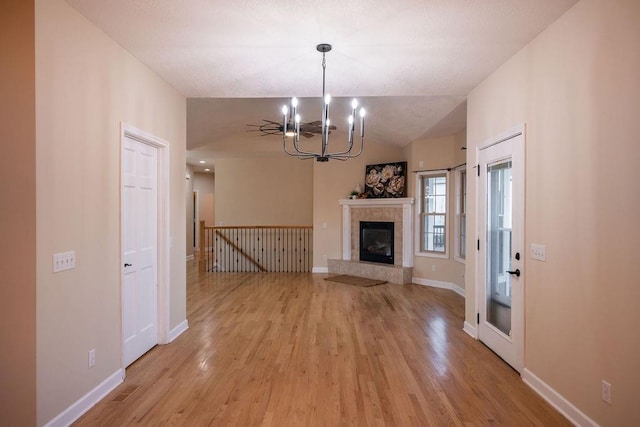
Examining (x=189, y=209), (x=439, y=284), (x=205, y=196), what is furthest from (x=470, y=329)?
(x=205, y=196)

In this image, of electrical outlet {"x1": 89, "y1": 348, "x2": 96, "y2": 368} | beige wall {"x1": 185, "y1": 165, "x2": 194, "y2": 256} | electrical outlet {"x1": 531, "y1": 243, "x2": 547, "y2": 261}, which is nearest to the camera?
electrical outlet {"x1": 89, "y1": 348, "x2": 96, "y2": 368}

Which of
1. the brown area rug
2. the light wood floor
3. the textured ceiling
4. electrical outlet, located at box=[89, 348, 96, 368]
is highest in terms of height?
the textured ceiling

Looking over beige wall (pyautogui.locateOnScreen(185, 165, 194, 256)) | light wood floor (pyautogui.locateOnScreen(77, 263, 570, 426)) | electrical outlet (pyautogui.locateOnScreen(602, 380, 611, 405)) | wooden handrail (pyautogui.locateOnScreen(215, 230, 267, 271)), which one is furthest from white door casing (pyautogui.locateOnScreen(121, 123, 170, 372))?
beige wall (pyautogui.locateOnScreen(185, 165, 194, 256))

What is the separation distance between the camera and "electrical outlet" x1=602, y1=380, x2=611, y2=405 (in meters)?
2.16

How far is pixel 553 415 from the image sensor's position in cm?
254

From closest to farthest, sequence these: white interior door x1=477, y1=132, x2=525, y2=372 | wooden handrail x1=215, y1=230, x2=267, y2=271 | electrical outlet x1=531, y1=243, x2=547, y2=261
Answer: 1. electrical outlet x1=531, y1=243, x2=547, y2=261
2. white interior door x1=477, y1=132, x2=525, y2=372
3. wooden handrail x1=215, y1=230, x2=267, y2=271

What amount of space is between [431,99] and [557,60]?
8.58 feet

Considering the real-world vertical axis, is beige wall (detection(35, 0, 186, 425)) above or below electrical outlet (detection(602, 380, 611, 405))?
above

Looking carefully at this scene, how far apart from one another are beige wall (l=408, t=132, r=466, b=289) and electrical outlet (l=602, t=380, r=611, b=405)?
431 cm

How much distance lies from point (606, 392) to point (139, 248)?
3.67 meters

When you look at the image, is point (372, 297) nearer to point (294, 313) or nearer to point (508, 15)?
point (294, 313)

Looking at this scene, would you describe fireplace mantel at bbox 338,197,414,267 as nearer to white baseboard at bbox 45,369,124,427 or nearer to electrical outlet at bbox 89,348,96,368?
white baseboard at bbox 45,369,124,427

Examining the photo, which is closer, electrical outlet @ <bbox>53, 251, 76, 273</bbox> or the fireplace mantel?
electrical outlet @ <bbox>53, 251, 76, 273</bbox>

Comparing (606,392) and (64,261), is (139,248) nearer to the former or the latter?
(64,261)
